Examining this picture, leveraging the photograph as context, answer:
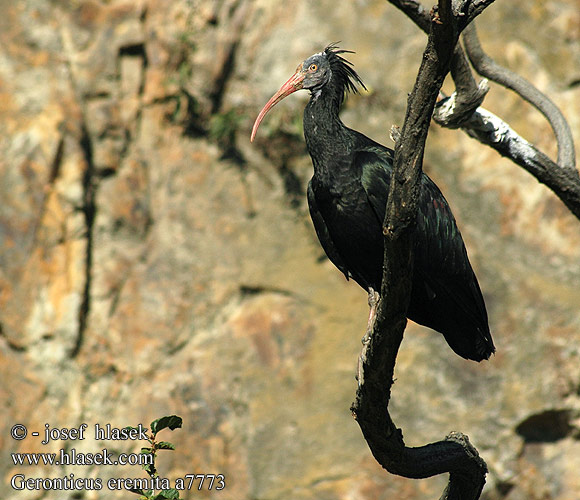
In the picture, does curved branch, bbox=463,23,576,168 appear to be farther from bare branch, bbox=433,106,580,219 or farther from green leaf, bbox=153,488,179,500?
green leaf, bbox=153,488,179,500

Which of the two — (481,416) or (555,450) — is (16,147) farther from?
(555,450)

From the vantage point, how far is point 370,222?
13.9 ft

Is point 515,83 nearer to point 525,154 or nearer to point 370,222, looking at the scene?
point 525,154

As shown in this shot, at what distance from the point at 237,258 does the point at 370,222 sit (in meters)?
4.39

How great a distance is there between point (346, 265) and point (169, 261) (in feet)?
13.6

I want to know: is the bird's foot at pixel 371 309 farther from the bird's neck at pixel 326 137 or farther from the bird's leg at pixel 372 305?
the bird's neck at pixel 326 137

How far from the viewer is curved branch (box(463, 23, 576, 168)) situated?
5008 millimetres

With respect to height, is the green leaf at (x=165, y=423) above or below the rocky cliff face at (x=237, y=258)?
below

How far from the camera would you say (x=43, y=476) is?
7.96 m

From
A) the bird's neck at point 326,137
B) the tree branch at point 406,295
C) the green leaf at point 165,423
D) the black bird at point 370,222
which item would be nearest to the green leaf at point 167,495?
the green leaf at point 165,423

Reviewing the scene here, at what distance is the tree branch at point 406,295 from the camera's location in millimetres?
2900

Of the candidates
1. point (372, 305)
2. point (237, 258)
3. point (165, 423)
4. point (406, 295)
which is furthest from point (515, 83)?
point (237, 258)

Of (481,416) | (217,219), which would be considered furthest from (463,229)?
(217,219)

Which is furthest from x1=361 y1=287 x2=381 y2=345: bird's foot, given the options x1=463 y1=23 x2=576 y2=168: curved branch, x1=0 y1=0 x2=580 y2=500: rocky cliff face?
x1=0 y1=0 x2=580 y2=500: rocky cliff face
